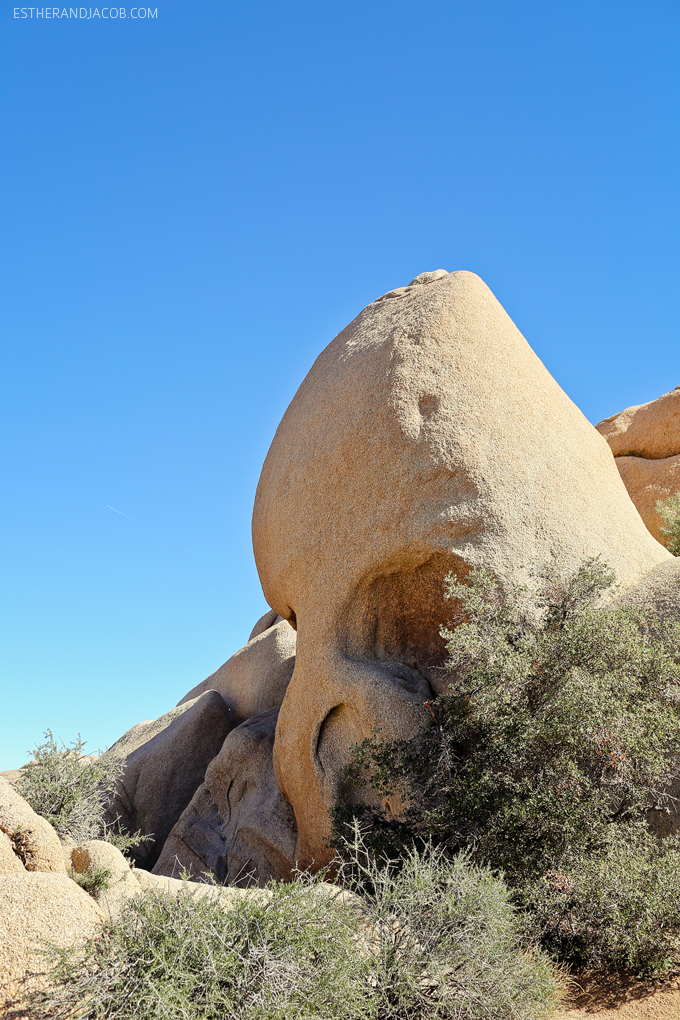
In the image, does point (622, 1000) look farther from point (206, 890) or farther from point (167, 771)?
point (167, 771)

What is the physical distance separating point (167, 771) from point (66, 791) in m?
4.33

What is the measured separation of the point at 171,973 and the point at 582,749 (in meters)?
4.21

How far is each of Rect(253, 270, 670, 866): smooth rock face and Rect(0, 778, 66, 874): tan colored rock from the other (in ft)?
11.7

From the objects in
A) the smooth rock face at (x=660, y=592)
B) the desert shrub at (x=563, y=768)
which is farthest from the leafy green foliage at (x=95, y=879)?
the smooth rock face at (x=660, y=592)

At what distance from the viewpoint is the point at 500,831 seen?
23.6ft

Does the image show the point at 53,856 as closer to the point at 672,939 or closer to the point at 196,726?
the point at 672,939

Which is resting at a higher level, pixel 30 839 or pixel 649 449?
pixel 649 449

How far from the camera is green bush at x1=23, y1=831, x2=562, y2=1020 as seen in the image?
4.62m

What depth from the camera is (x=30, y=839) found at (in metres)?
7.24

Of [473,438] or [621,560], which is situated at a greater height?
[473,438]

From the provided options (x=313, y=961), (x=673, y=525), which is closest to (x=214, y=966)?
(x=313, y=961)

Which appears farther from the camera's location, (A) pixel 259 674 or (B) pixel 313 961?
(A) pixel 259 674

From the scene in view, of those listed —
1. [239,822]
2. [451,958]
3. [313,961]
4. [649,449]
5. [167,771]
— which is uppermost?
[649,449]

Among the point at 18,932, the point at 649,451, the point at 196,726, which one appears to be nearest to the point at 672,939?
the point at 18,932
